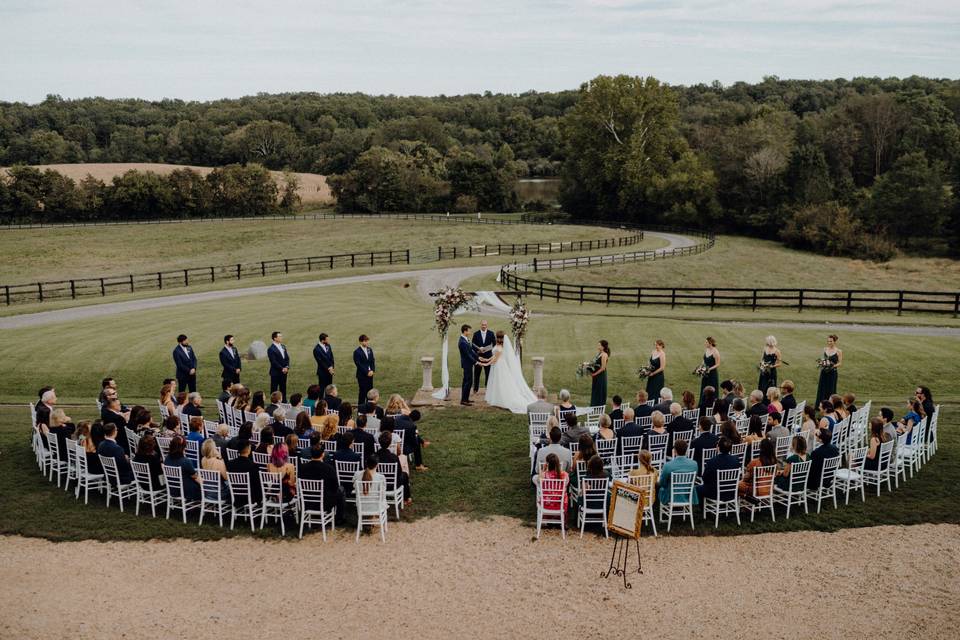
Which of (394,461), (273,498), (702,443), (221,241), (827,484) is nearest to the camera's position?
(273,498)

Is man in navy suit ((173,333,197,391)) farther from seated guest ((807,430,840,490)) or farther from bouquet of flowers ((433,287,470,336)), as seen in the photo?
seated guest ((807,430,840,490))

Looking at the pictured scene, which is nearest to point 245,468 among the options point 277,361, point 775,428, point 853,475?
point 277,361

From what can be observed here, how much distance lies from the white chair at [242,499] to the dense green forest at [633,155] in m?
66.1

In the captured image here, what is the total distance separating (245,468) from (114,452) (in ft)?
7.38

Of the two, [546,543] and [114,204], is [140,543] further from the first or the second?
[114,204]

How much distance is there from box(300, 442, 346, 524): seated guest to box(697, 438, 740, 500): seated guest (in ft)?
17.3

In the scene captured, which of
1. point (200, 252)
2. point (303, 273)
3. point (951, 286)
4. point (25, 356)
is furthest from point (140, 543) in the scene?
point (200, 252)

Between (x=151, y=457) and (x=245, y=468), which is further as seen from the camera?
(x=151, y=457)

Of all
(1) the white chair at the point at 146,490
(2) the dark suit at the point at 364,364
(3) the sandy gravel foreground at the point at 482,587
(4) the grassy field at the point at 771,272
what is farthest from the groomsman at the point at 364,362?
(4) the grassy field at the point at 771,272

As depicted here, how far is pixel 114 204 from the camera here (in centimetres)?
9019

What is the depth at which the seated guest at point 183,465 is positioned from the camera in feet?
36.4

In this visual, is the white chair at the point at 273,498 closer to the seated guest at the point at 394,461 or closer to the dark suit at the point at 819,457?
the seated guest at the point at 394,461

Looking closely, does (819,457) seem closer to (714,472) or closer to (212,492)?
(714,472)

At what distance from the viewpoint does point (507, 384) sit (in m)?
16.8
